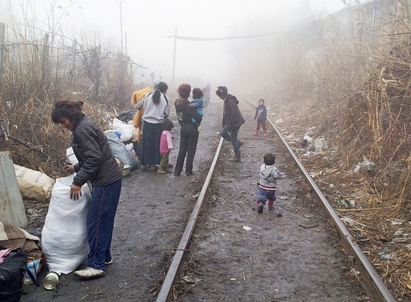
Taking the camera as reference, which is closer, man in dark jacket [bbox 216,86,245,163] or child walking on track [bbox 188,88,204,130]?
child walking on track [bbox 188,88,204,130]

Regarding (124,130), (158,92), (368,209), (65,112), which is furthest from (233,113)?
(65,112)

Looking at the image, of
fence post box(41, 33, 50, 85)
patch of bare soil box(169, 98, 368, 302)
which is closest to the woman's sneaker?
patch of bare soil box(169, 98, 368, 302)

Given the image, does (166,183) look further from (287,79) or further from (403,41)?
(287,79)

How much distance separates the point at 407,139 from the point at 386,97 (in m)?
1.20

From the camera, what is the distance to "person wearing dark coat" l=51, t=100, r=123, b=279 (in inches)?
152

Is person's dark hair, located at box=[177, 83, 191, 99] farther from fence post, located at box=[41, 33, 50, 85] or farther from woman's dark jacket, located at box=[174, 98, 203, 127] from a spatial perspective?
fence post, located at box=[41, 33, 50, 85]

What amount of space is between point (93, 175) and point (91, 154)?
0.22 m

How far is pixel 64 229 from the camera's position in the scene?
4254 mm

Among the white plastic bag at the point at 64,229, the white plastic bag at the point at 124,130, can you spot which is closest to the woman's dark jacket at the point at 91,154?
the white plastic bag at the point at 64,229

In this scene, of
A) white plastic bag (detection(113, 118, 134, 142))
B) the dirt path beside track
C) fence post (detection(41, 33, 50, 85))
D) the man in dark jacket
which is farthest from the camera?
white plastic bag (detection(113, 118, 134, 142))

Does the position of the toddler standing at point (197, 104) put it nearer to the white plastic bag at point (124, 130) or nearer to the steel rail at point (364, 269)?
the white plastic bag at point (124, 130)

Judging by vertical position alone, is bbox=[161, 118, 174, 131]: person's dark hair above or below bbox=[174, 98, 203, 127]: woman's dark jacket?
below

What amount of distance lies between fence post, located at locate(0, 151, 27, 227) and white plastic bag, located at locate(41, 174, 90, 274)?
1.24 metres

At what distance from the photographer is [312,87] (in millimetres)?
19469
